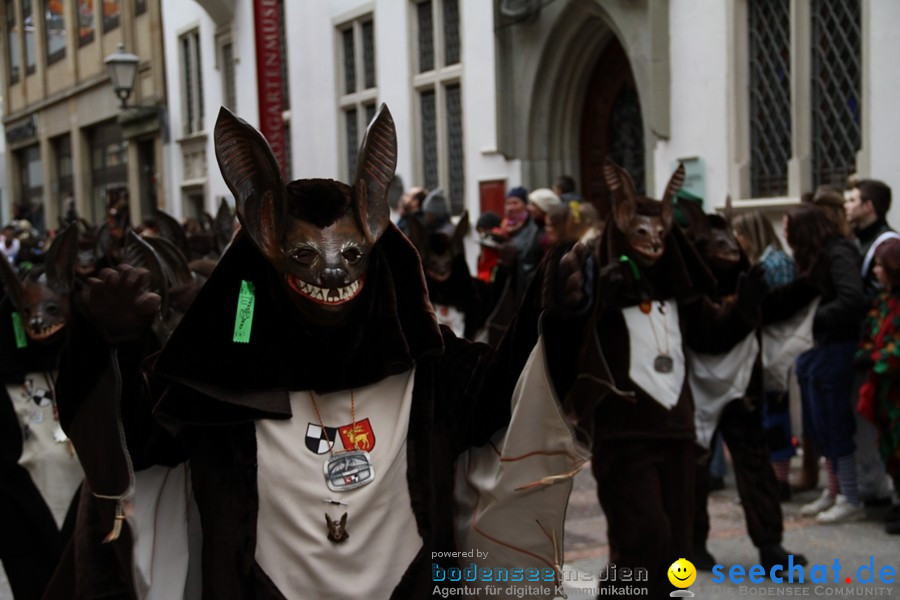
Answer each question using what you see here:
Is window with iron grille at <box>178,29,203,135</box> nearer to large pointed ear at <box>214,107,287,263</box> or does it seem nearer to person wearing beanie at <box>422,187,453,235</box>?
person wearing beanie at <box>422,187,453,235</box>

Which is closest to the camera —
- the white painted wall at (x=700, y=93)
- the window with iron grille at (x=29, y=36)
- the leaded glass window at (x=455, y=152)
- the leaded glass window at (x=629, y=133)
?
the white painted wall at (x=700, y=93)

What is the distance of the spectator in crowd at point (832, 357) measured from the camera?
701cm

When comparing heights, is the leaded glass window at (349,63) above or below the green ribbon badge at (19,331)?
above

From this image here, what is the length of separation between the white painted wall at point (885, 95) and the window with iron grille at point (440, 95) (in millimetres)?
6722

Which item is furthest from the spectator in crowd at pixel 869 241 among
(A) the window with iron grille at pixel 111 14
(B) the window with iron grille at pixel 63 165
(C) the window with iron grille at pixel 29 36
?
(C) the window with iron grille at pixel 29 36

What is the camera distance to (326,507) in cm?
294

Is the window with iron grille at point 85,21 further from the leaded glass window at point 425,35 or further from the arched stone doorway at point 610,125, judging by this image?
the arched stone doorway at point 610,125

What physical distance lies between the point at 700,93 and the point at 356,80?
8.19 meters

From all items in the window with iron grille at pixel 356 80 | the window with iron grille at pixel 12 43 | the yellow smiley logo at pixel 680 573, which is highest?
the window with iron grille at pixel 12 43

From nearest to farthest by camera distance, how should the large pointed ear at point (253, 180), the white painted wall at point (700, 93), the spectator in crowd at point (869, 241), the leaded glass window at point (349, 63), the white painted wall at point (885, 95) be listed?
the large pointed ear at point (253, 180) < the spectator in crowd at point (869, 241) < the white painted wall at point (885, 95) < the white painted wall at point (700, 93) < the leaded glass window at point (349, 63)

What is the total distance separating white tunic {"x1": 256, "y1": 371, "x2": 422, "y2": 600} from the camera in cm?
293

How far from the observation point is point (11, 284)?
15.6 feet

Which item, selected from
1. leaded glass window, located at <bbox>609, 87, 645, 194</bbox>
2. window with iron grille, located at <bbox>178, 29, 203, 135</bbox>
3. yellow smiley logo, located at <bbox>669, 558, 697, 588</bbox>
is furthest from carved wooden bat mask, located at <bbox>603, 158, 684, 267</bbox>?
window with iron grille, located at <bbox>178, 29, 203, 135</bbox>

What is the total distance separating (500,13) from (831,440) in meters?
7.69
